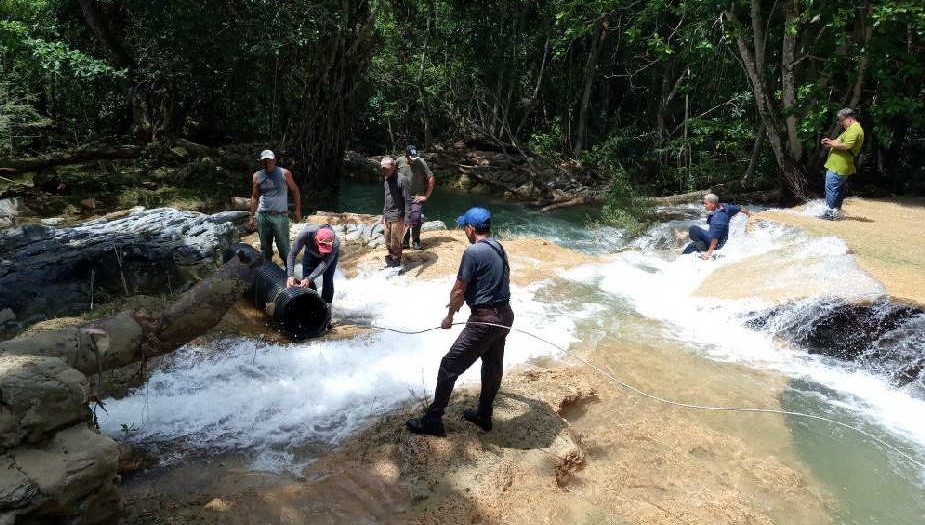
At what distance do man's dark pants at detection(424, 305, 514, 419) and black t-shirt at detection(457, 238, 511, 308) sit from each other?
81 mm

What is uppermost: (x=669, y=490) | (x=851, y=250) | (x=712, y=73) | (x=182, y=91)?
(x=712, y=73)

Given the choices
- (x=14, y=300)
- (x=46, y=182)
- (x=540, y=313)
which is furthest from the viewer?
(x=46, y=182)

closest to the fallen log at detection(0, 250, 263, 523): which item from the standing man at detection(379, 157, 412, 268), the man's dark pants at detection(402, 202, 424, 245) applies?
the standing man at detection(379, 157, 412, 268)

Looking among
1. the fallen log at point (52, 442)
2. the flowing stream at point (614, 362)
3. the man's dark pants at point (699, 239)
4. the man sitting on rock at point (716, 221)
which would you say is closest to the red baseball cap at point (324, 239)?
the flowing stream at point (614, 362)

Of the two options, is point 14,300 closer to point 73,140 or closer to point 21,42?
point 21,42

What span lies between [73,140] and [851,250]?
1896 cm

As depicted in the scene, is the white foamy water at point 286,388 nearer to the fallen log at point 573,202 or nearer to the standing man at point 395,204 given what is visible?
the standing man at point 395,204

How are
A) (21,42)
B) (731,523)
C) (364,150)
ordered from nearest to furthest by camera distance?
(731,523)
(21,42)
(364,150)

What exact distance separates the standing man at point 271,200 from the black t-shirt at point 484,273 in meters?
3.75

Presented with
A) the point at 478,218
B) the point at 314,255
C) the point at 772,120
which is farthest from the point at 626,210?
the point at 478,218

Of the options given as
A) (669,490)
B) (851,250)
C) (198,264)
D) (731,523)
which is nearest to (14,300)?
(198,264)

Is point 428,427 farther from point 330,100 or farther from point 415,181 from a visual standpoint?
point 330,100

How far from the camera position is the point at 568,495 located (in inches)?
144

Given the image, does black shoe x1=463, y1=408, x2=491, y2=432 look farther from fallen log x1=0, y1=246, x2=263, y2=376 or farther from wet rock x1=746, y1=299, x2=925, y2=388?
wet rock x1=746, y1=299, x2=925, y2=388
